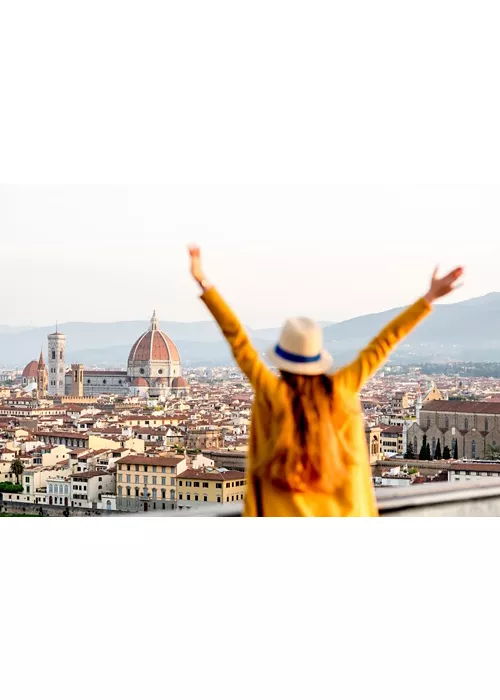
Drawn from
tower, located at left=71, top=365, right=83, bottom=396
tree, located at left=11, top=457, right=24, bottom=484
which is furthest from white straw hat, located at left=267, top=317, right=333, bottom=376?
tower, located at left=71, top=365, right=83, bottom=396

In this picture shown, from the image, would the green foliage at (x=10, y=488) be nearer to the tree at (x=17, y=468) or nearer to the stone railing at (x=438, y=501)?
the tree at (x=17, y=468)

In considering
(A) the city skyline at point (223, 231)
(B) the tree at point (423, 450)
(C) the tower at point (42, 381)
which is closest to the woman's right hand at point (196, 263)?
(A) the city skyline at point (223, 231)

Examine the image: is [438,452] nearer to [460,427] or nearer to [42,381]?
[460,427]

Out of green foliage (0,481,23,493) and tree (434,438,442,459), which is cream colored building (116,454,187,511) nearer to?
green foliage (0,481,23,493)

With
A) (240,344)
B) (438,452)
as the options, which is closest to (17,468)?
(438,452)

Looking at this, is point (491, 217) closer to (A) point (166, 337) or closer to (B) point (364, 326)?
(B) point (364, 326)
